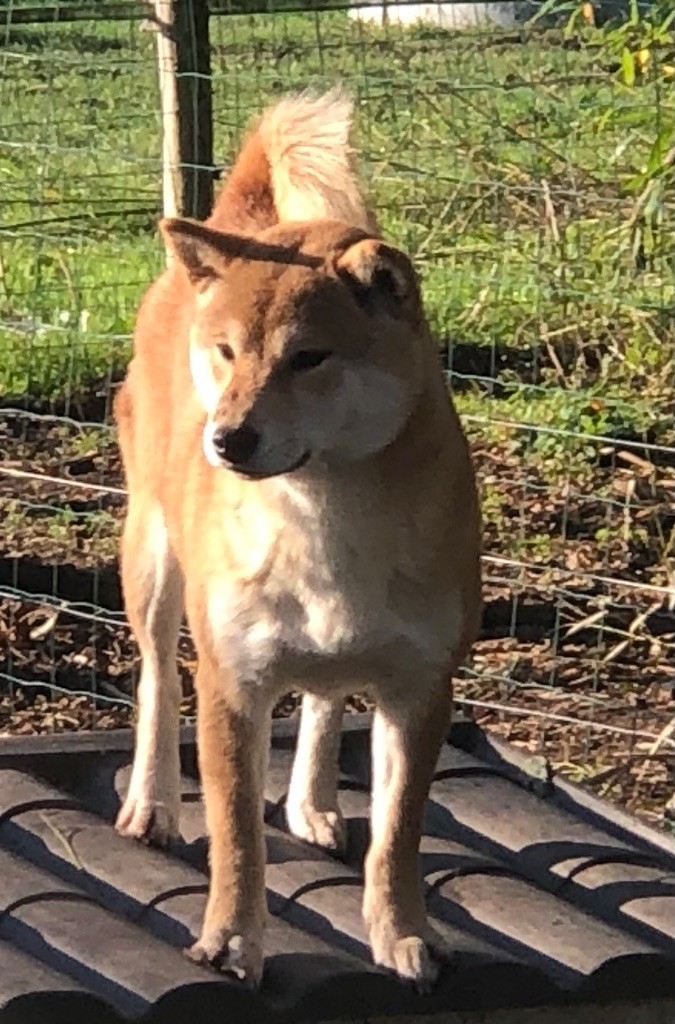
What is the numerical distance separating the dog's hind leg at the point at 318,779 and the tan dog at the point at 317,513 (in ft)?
1.03

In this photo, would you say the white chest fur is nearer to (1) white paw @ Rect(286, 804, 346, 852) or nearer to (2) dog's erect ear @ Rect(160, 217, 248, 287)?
(2) dog's erect ear @ Rect(160, 217, 248, 287)

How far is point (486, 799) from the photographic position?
140 inches

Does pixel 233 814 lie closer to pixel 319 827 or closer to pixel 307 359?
pixel 319 827

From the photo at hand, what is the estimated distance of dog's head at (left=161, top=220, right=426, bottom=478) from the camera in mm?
2512

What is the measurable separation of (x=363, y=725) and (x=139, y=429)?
77 centimetres

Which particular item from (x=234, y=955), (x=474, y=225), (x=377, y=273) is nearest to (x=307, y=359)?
(x=377, y=273)

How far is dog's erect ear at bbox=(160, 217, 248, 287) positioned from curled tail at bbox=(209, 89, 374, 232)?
0.31m

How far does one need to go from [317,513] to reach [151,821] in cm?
84

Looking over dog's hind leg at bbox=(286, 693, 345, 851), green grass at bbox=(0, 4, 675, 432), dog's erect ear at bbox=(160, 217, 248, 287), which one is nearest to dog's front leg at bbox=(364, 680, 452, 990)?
dog's hind leg at bbox=(286, 693, 345, 851)

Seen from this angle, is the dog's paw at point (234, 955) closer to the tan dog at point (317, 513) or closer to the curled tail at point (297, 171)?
the tan dog at point (317, 513)

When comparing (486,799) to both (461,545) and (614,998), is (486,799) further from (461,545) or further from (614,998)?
(461,545)

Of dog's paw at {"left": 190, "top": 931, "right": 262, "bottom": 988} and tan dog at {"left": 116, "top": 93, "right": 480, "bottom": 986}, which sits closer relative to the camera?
tan dog at {"left": 116, "top": 93, "right": 480, "bottom": 986}

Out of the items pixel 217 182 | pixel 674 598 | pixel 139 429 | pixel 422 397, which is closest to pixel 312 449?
pixel 422 397

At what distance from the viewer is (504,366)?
6.15m
